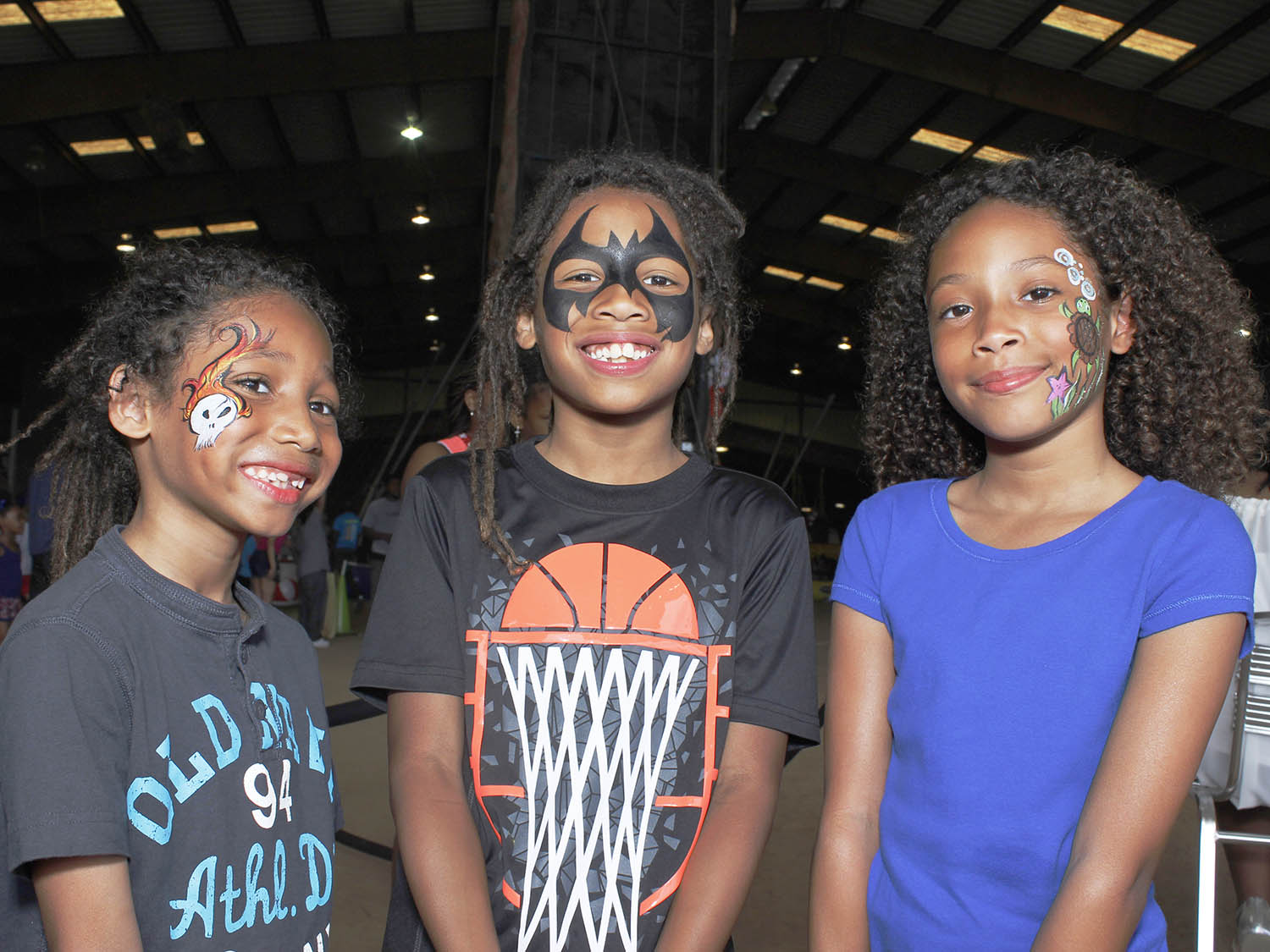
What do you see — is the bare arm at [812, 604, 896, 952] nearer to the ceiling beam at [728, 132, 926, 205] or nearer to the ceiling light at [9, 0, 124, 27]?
→ the ceiling light at [9, 0, 124, 27]

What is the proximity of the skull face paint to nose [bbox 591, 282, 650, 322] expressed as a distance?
1.53 feet

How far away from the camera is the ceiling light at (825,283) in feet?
52.3

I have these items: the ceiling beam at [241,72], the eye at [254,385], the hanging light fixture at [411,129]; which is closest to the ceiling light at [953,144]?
the ceiling beam at [241,72]

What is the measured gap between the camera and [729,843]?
49.1 inches

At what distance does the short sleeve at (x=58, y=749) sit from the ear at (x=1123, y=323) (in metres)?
1.25

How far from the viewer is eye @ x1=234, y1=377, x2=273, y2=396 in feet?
4.25

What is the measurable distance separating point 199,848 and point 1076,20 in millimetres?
8710

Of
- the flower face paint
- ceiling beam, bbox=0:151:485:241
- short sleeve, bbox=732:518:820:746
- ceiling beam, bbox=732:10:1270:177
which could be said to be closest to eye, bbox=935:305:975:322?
the flower face paint

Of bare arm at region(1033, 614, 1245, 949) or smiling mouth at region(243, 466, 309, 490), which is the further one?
smiling mouth at region(243, 466, 309, 490)

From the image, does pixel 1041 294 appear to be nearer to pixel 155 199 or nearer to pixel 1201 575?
pixel 1201 575

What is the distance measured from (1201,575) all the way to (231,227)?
1301cm

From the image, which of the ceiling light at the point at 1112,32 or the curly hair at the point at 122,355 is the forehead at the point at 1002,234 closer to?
the curly hair at the point at 122,355

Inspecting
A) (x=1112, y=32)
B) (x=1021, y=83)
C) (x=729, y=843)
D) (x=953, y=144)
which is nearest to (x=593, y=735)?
(x=729, y=843)

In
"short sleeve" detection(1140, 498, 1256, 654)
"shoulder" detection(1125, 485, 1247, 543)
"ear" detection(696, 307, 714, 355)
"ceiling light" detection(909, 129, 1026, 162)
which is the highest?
"ceiling light" detection(909, 129, 1026, 162)
